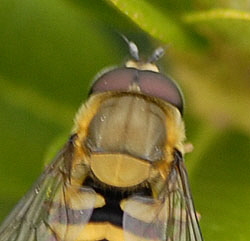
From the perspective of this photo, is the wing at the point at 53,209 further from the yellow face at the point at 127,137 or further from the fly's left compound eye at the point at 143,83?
the fly's left compound eye at the point at 143,83

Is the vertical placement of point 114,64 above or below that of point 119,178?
above

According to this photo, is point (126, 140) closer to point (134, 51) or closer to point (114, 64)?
point (134, 51)

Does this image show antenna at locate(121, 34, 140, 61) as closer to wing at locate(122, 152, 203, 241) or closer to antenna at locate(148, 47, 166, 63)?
antenna at locate(148, 47, 166, 63)

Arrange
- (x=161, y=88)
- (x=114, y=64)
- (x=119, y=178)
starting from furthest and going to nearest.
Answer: (x=114, y=64) < (x=161, y=88) < (x=119, y=178)

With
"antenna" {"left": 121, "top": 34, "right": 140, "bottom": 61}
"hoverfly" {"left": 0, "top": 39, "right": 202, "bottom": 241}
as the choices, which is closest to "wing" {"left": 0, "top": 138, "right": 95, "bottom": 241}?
"hoverfly" {"left": 0, "top": 39, "right": 202, "bottom": 241}

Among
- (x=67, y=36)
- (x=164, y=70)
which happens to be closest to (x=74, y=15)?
(x=67, y=36)

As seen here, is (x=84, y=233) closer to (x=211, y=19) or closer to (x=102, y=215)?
(x=102, y=215)

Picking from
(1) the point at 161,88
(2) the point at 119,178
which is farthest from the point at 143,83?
(2) the point at 119,178
